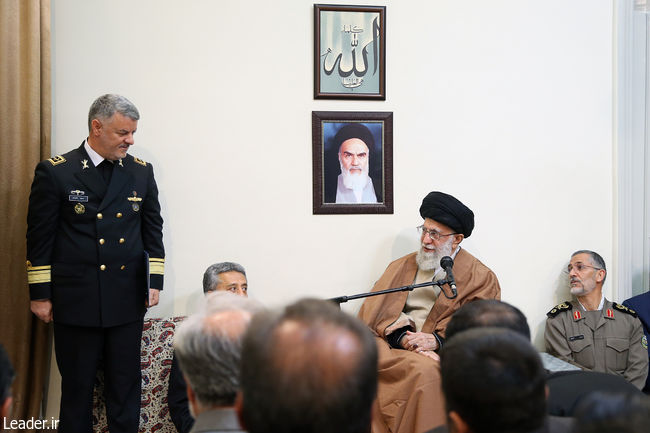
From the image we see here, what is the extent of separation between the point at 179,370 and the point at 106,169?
3.86ft

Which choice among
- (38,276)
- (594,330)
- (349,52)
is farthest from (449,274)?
(38,276)

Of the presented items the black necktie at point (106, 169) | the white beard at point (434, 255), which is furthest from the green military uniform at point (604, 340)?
the black necktie at point (106, 169)

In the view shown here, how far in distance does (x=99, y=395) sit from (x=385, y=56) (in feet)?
9.15

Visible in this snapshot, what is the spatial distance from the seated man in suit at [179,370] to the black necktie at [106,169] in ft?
2.54

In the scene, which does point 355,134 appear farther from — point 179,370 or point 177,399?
point 177,399

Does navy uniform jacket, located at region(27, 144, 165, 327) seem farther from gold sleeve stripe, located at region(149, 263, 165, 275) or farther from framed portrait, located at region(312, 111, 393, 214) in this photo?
framed portrait, located at region(312, 111, 393, 214)

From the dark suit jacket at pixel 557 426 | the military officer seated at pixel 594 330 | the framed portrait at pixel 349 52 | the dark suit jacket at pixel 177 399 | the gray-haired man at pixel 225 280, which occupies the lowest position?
the dark suit jacket at pixel 177 399

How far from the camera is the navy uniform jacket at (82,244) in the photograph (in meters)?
3.18

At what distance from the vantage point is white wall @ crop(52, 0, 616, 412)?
3.92 metres

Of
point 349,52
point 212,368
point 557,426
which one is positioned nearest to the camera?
point 212,368

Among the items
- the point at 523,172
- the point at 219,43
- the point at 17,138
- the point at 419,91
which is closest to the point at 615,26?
the point at 523,172

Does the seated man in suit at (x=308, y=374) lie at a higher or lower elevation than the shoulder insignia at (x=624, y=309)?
higher

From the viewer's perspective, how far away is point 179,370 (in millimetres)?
3354

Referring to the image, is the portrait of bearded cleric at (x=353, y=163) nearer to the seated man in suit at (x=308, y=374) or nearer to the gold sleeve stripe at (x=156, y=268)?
the gold sleeve stripe at (x=156, y=268)
